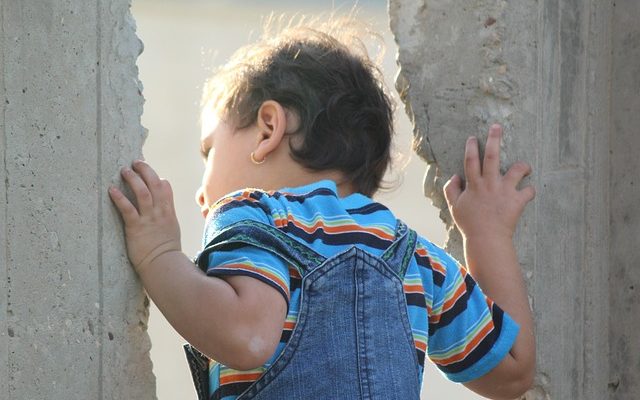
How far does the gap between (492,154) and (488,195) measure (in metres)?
0.11

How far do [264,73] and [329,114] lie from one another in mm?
187

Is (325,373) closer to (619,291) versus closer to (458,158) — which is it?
(458,158)

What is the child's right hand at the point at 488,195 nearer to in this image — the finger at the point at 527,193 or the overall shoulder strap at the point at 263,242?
the finger at the point at 527,193

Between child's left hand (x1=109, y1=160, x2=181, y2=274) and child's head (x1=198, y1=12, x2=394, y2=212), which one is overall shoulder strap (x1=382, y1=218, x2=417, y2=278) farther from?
child's left hand (x1=109, y1=160, x2=181, y2=274)

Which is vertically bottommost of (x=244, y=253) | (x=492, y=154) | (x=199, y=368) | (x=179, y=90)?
(x=199, y=368)

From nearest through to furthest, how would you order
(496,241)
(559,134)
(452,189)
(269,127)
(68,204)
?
(68,204)
(269,127)
(496,241)
(452,189)
(559,134)

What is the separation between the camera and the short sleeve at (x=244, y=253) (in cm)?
229

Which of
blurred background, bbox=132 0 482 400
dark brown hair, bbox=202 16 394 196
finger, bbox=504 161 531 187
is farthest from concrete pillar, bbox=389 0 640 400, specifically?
blurred background, bbox=132 0 482 400

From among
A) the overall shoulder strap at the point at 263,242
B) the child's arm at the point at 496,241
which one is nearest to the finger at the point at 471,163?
the child's arm at the point at 496,241

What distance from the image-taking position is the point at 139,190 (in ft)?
7.77

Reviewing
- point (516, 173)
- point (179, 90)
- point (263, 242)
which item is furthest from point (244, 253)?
point (179, 90)

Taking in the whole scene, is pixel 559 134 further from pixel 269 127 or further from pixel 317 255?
pixel 317 255

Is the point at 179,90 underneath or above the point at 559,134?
above

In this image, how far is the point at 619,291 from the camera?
3.48 metres
